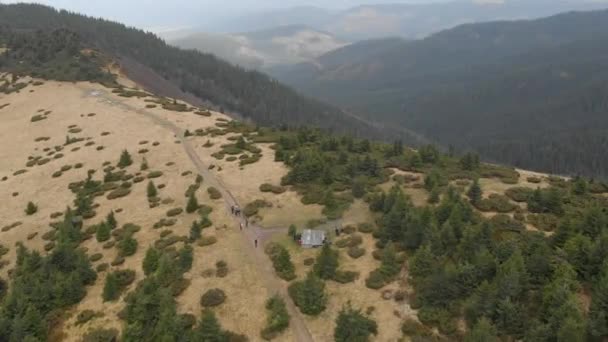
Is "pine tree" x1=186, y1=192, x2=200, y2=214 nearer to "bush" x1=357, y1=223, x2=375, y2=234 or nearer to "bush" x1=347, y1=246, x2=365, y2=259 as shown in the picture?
"bush" x1=357, y1=223, x2=375, y2=234

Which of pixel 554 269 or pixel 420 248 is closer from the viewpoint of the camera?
pixel 554 269

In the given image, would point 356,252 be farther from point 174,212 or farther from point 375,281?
point 174,212

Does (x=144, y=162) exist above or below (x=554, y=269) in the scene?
below

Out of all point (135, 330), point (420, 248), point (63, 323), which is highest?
point (420, 248)

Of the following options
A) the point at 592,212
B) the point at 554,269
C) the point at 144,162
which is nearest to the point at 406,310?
the point at 554,269

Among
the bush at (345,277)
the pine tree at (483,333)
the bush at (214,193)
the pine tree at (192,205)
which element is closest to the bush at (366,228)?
the bush at (345,277)

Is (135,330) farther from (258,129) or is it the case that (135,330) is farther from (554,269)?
(258,129)

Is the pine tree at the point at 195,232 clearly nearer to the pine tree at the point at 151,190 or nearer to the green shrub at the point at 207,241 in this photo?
the green shrub at the point at 207,241

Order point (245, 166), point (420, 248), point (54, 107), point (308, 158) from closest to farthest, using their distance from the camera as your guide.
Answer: point (420, 248) → point (308, 158) → point (245, 166) → point (54, 107)
